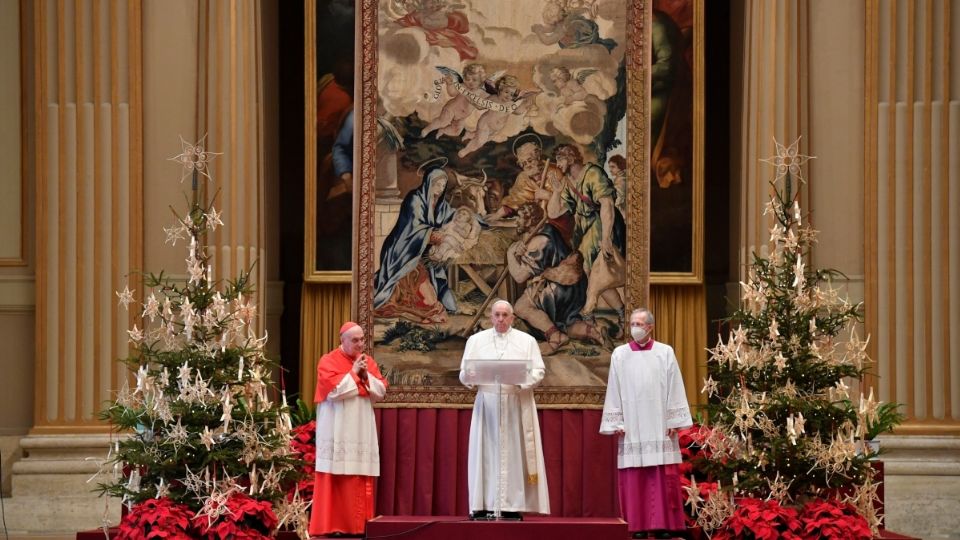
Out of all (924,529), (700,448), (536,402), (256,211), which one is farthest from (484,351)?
(924,529)

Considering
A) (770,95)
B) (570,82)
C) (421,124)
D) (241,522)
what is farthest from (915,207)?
(241,522)

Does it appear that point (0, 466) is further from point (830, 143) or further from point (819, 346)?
point (830, 143)

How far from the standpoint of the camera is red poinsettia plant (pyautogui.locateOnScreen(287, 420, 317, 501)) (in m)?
11.5

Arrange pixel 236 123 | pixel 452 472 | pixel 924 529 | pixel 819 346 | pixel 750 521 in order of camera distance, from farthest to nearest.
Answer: pixel 236 123 < pixel 924 529 < pixel 452 472 < pixel 819 346 < pixel 750 521

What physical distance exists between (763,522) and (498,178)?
12.8 ft

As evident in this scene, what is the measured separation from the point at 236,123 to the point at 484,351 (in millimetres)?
3908

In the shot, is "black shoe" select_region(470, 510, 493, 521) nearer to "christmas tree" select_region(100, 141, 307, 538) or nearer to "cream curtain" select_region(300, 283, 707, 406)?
"christmas tree" select_region(100, 141, 307, 538)

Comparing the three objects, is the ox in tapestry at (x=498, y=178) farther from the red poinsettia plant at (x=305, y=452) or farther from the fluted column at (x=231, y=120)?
the fluted column at (x=231, y=120)

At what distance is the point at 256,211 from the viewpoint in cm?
1398

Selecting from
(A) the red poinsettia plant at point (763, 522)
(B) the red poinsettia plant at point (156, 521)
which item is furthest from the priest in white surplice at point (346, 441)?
(A) the red poinsettia plant at point (763, 522)

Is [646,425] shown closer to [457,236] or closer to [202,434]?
[457,236]

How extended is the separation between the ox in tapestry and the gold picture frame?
0.06 ft

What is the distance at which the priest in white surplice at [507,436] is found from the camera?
11180mm

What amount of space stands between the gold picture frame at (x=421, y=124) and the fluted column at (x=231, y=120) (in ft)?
6.09
